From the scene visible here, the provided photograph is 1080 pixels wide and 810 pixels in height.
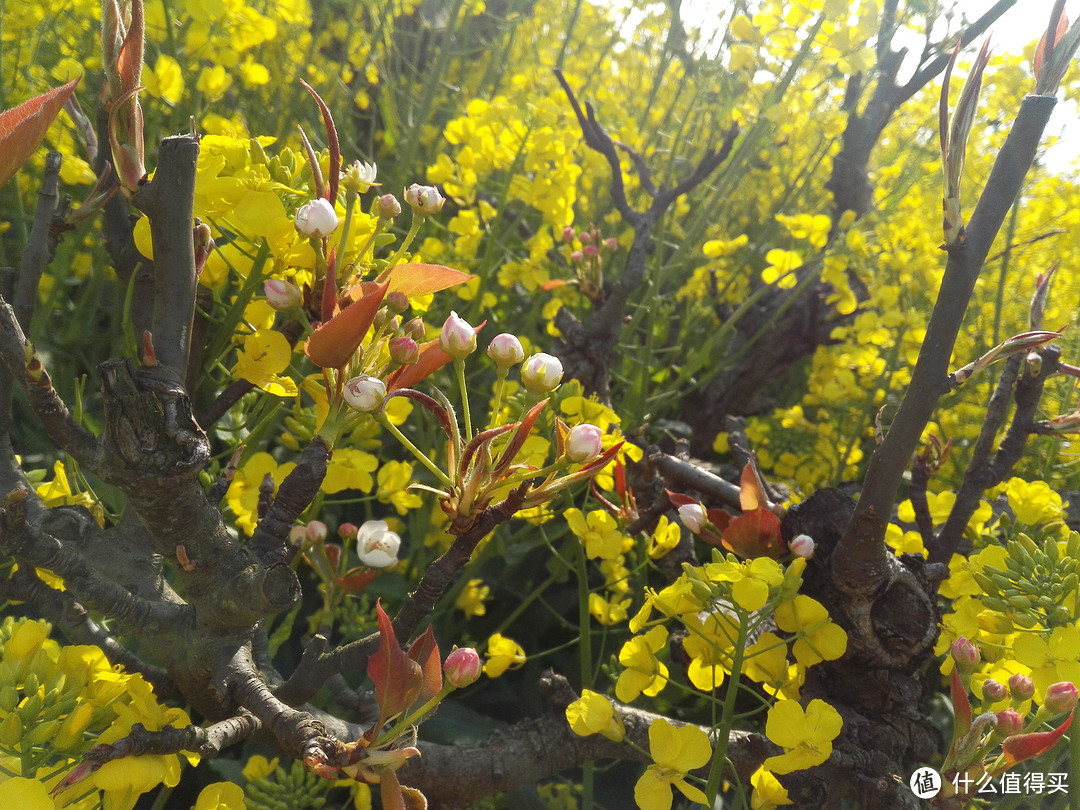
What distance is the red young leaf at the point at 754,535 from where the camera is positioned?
2.07ft

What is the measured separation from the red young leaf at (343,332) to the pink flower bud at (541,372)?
109 millimetres

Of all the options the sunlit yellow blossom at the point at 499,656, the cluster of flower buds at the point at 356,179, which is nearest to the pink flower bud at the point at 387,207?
the cluster of flower buds at the point at 356,179

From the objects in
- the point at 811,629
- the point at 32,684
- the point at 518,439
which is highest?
the point at 518,439

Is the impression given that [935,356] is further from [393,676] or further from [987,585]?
[393,676]

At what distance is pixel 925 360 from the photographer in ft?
1.86

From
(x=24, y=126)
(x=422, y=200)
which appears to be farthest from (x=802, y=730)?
(x=24, y=126)

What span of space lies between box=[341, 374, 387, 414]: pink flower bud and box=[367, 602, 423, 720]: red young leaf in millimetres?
111

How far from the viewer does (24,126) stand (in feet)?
1.17

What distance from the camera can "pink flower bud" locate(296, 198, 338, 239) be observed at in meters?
0.43

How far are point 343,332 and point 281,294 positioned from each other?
0.08 m

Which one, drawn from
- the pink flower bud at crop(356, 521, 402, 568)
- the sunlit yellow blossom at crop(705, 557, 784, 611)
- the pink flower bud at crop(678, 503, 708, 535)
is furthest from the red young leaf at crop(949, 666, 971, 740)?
the pink flower bud at crop(356, 521, 402, 568)

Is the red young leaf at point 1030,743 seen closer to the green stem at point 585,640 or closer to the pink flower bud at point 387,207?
the green stem at point 585,640

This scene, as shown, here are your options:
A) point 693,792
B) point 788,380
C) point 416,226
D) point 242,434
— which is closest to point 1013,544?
point 693,792

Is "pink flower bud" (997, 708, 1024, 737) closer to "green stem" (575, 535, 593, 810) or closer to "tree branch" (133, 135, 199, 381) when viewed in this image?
"green stem" (575, 535, 593, 810)
